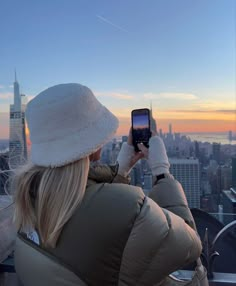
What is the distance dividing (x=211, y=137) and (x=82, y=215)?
1.35 m

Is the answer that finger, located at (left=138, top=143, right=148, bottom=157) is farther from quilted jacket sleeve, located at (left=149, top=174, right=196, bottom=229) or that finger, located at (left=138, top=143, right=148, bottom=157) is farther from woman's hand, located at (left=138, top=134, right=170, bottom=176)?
quilted jacket sleeve, located at (left=149, top=174, right=196, bottom=229)

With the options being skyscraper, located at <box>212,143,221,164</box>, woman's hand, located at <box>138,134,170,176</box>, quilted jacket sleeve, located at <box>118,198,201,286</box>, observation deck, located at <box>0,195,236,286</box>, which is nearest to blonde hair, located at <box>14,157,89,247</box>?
quilted jacket sleeve, located at <box>118,198,201,286</box>

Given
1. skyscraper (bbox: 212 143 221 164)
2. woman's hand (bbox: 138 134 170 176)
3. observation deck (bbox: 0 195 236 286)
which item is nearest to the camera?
woman's hand (bbox: 138 134 170 176)

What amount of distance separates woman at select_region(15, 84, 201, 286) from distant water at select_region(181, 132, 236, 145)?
113cm

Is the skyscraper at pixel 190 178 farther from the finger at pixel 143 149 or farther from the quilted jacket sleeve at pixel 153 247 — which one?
the quilted jacket sleeve at pixel 153 247

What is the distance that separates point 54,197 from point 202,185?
39.3 inches

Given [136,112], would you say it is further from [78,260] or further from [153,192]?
[78,260]

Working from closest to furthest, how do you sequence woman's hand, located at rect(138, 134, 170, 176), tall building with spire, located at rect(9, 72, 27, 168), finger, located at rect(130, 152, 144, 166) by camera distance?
woman's hand, located at rect(138, 134, 170, 176)
finger, located at rect(130, 152, 144, 166)
tall building with spire, located at rect(9, 72, 27, 168)

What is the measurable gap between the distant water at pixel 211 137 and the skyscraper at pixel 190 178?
0.34 metres

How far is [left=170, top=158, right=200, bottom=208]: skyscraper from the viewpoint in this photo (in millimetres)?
1467

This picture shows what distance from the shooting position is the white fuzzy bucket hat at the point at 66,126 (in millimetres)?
763

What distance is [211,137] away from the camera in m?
1.96

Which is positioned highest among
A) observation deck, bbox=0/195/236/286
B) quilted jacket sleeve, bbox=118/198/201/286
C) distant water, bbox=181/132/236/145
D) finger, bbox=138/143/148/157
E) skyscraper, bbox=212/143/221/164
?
distant water, bbox=181/132/236/145

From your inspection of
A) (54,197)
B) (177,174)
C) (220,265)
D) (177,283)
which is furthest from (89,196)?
(220,265)
